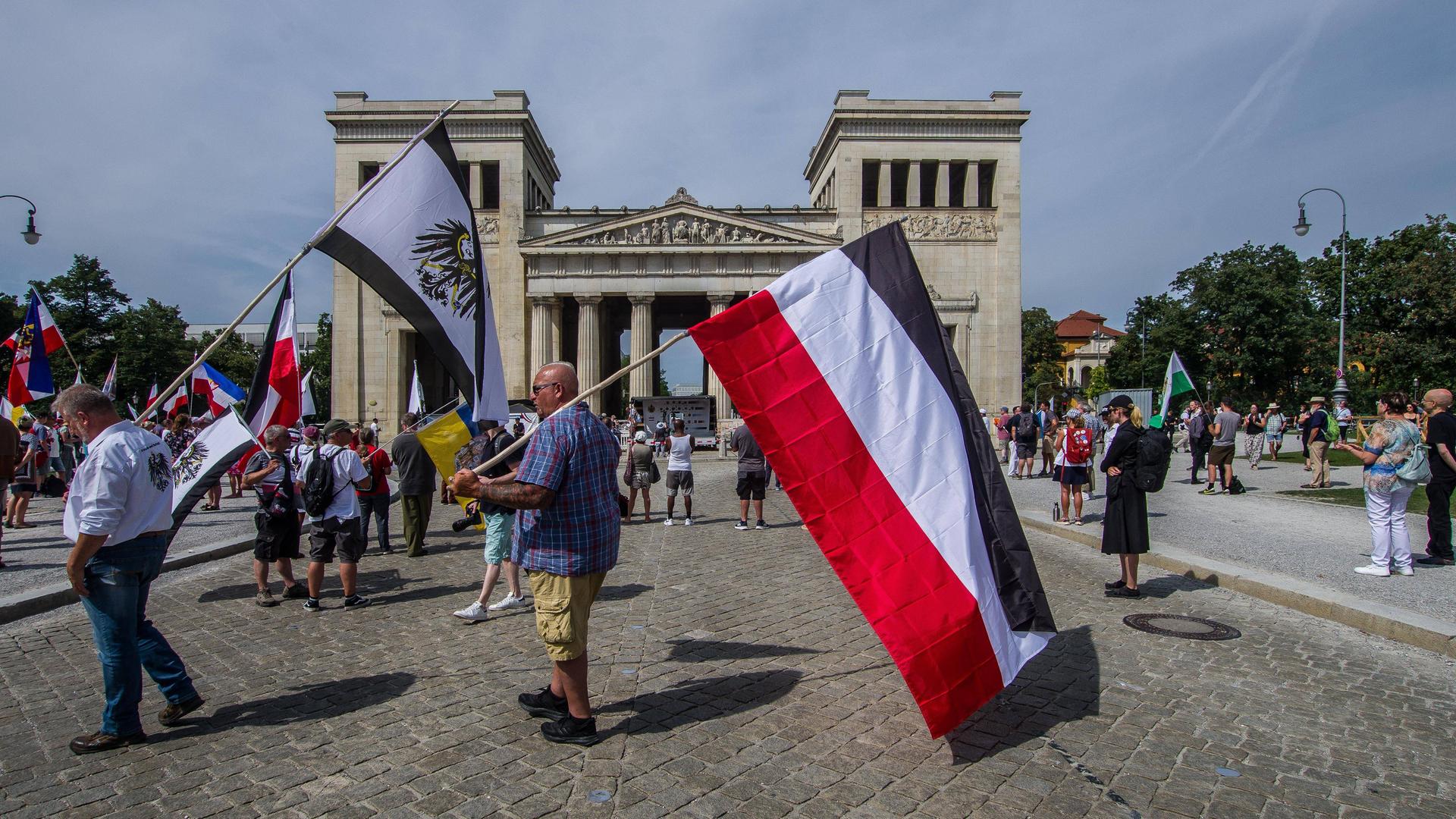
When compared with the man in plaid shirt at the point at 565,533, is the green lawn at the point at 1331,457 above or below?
below

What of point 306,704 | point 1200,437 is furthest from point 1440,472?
point 306,704

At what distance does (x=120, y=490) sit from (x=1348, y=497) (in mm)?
18278

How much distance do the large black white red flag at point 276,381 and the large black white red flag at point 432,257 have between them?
2930 millimetres

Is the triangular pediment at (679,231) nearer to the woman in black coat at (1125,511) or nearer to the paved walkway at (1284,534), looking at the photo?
the paved walkway at (1284,534)

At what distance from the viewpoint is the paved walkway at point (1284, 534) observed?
7.56m

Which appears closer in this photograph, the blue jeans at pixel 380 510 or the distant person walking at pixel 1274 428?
the blue jeans at pixel 380 510

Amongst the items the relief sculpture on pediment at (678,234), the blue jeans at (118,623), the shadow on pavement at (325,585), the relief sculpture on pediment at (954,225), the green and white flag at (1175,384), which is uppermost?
the relief sculpture on pediment at (954,225)

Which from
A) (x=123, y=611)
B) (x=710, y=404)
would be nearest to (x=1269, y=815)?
(x=123, y=611)

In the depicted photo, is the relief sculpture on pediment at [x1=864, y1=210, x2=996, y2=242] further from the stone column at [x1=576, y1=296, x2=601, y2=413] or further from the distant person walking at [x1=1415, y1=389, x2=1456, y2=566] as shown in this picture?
the distant person walking at [x1=1415, y1=389, x2=1456, y2=566]

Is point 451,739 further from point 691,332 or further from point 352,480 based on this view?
point 352,480

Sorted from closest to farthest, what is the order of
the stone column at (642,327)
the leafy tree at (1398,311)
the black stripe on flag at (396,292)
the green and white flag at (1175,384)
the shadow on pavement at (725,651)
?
the black stripe on flag at (396,292) < the shadow on pavement at (725,651) < the green and white flag at (1175,384) < the leafy tree at (1398,311) < the stone column at (642,327)

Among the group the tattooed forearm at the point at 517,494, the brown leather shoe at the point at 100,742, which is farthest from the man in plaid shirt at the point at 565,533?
the brown leather shoe at the point at 100,742

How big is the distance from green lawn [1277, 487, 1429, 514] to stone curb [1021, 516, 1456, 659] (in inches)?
276

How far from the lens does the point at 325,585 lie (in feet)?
28.0
